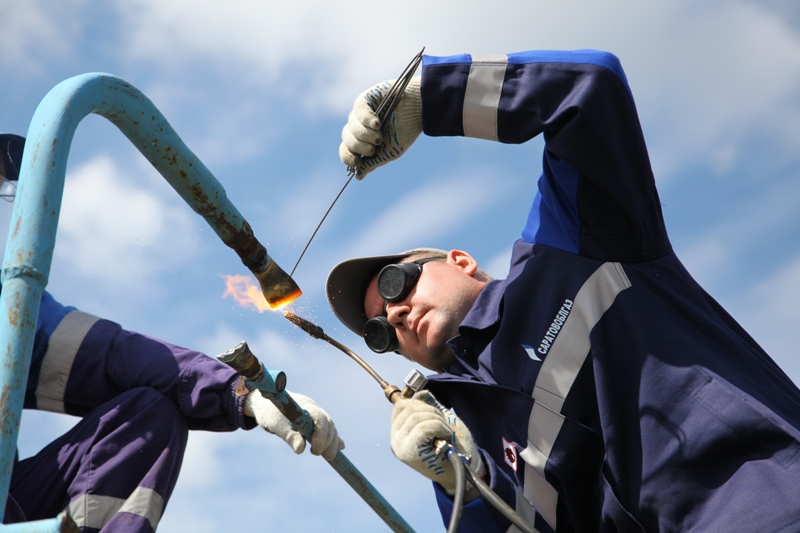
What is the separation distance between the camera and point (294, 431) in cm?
306

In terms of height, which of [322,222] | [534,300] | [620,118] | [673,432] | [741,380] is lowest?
[673,432]

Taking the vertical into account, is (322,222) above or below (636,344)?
above

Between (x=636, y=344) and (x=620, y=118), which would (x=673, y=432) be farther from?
(x=620, y=118)

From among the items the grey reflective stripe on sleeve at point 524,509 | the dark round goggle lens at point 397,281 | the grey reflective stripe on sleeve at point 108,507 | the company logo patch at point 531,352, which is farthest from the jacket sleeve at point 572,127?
the grey reflective stripe on sleeve at point 108,507

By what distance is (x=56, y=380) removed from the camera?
8.72 ft

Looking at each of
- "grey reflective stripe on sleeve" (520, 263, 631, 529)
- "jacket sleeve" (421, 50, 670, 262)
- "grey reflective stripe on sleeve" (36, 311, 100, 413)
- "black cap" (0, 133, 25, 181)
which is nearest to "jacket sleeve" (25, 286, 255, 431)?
"grey reflective stripe on sleeve" (36, 311, 100, 413)

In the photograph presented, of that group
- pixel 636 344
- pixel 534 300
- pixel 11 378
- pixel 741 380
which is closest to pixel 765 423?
pixel 741 380

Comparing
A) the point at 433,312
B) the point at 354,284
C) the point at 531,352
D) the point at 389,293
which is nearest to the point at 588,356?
the point at 531,352

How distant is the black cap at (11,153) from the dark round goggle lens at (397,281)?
1.76 m

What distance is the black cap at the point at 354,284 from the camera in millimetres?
4555

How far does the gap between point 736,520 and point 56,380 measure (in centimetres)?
229

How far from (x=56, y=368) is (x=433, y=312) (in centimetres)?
180

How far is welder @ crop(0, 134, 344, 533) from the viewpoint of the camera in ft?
7.64

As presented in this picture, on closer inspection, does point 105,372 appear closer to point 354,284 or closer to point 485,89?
point 485,89
